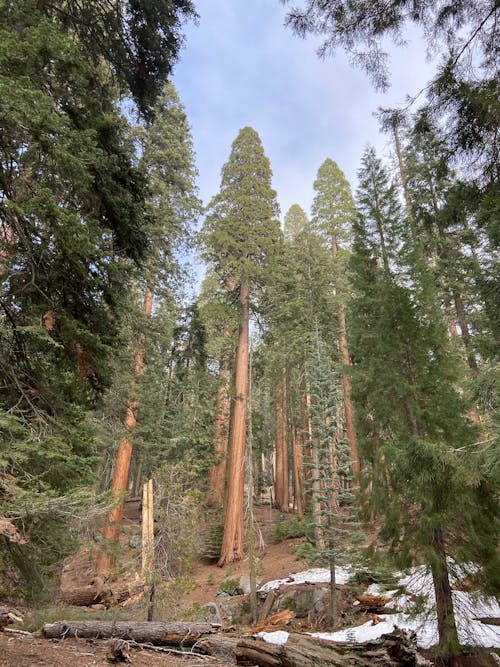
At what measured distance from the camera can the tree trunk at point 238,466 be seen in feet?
41.8

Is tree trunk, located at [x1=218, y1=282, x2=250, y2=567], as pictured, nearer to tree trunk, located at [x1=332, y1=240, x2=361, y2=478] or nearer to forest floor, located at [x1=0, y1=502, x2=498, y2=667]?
forest floor, located at [x1=0, y1=502, x2=498, y2=667]

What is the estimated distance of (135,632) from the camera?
4996 millimetres

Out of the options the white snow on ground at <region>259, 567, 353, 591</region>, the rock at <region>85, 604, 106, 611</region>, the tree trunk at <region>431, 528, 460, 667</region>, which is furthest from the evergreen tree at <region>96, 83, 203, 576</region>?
the tree trunk at <region>431, 528, 460, 667</region>

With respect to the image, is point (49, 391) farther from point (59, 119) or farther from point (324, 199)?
point (324, 199)

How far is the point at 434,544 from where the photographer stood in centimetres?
539

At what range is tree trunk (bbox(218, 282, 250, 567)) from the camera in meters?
12.7

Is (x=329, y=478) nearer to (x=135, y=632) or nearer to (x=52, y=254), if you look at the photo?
(x=135, y=632)

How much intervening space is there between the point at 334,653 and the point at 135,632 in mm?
2611

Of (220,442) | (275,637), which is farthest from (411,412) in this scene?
(220,442)

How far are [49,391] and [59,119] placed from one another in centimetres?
298

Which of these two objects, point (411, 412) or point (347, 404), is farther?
point (347, 404)

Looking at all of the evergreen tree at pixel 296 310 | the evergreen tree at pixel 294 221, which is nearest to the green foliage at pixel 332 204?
the evergreen tree at pixel 296 310

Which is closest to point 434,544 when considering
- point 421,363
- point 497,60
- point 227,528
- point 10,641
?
point 421,363

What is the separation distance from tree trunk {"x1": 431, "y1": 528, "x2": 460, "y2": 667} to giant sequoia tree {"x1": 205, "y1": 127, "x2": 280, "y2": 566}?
8.42 metres
